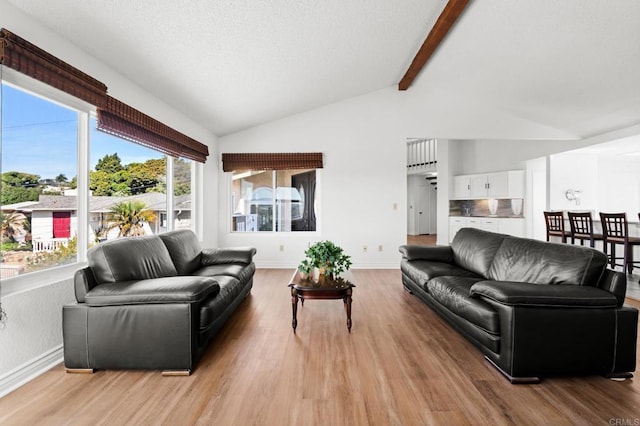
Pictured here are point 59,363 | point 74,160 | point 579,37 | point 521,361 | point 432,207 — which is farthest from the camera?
point 432,207

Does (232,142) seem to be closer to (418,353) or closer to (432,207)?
(418,353)

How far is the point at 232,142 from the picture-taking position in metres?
5.90

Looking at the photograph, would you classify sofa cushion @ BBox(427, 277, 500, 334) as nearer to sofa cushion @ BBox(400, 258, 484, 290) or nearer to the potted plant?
sofa cushion @ BBox(400, 258, 484, 290)

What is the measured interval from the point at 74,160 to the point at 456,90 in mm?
5775

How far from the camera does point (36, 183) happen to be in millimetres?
2373

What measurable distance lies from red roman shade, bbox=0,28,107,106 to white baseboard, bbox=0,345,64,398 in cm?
190

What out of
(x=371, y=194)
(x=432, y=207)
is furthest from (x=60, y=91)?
(x=432, y=207)

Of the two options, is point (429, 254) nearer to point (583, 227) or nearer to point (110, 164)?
point (583, 227)

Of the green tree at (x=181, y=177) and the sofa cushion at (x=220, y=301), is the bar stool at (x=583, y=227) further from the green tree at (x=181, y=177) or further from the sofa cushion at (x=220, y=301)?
the green tree at (x=181, y=177)

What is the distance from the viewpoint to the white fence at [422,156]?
402 inches

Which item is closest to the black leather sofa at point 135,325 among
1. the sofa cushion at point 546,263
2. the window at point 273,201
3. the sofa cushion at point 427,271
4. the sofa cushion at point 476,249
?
the sofa cushion at point 427,271

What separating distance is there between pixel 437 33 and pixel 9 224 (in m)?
4.59

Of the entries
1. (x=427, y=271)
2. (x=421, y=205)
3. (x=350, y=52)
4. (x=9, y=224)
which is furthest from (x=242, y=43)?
(x=421, y=205)

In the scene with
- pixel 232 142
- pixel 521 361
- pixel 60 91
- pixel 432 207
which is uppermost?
pixel 232 142
